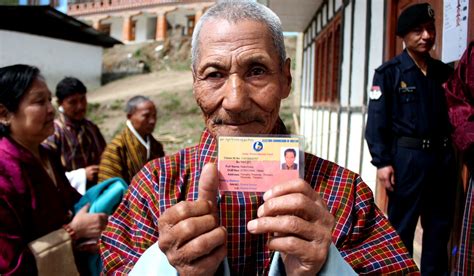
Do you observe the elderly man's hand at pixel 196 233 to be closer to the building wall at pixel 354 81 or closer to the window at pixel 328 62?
the building wall at pixel 354 81

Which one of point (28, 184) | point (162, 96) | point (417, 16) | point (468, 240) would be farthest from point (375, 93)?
point (162, 96)

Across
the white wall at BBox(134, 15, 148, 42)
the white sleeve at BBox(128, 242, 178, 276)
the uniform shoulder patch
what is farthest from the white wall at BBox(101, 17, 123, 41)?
the white sleeve at BBox(128, 242, 178, 276)

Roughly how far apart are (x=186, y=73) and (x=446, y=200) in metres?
29.7

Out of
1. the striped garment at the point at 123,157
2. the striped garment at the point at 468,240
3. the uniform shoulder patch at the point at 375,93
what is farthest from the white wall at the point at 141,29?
the striped garment at the point at 468,240

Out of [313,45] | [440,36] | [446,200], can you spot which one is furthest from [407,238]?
[313,45]

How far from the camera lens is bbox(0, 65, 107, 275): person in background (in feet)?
6.42

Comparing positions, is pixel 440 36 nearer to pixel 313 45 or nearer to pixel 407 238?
pixel 407 238

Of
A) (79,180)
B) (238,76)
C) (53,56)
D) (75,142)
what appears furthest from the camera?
(53,56)

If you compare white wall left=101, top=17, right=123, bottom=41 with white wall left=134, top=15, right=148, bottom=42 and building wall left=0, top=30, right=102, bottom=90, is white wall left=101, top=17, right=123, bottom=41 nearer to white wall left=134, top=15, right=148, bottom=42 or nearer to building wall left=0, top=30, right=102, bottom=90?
white wall left=134, top=15, right=148, bottom=42

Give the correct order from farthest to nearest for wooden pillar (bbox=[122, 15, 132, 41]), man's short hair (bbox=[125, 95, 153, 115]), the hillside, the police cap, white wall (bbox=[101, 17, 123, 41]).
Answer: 1. wooden pillar (bbox=[122, 15, 132, 41])
2. white wall (bbox=[101, 17, 123, 41])
3. the hillside
4. man's short hair (bbox=[125, 95, 153, 115])
5. the police cap

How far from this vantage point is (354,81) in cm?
620

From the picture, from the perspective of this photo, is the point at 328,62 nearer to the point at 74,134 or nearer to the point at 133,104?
Result: the point at 133,104

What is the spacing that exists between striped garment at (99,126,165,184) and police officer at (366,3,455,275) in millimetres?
2005

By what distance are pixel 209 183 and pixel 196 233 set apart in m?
0.11
